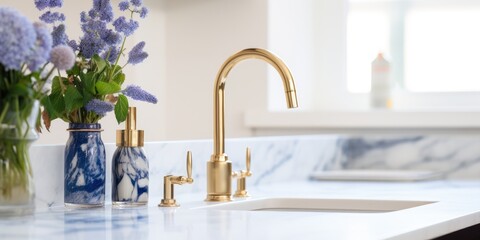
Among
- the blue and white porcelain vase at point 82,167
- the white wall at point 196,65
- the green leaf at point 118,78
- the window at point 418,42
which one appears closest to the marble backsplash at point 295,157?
the blue and white porcelain vase at point 82,167

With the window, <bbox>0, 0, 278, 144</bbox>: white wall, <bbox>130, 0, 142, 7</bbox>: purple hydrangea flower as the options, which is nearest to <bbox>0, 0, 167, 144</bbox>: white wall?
<bbox>0, 0, 278, 144</bbox>: white wall

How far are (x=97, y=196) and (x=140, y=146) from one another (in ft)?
0.40

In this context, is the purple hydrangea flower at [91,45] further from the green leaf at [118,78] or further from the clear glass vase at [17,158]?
the clear glass vase at [17,158]

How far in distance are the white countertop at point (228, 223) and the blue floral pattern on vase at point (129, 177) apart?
3 cm

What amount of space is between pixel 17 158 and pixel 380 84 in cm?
201

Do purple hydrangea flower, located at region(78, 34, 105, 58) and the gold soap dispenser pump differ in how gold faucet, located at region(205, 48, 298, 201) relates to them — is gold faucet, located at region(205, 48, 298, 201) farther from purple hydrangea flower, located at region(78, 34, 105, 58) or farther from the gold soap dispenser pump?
purple hydrangea flower, located at region(78, 34, 105, 58)

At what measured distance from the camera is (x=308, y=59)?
3273 mm

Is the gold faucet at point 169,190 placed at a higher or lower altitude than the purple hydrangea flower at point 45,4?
lower

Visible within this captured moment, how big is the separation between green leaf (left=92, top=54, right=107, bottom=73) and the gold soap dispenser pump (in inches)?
4.9

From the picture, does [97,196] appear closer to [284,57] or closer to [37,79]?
[37,79]

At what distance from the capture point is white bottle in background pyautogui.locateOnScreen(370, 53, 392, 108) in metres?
3.13

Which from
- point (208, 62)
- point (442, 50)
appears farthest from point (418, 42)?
point (208, 62)

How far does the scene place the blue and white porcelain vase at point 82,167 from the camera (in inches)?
59.9

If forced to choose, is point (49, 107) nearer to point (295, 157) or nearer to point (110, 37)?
point (110, 37)
